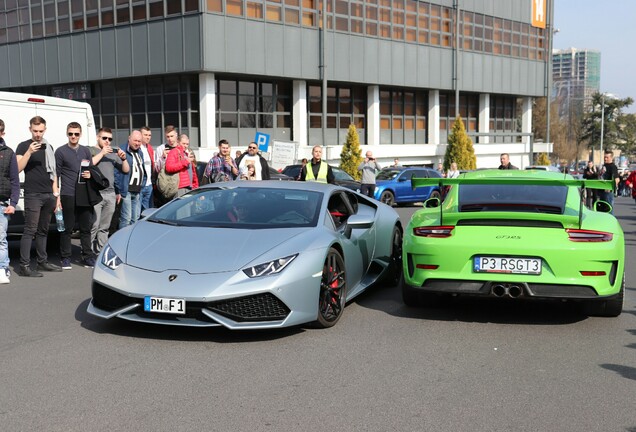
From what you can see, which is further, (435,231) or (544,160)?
(544,160)

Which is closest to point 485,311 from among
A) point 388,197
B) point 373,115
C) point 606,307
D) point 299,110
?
point 606,307

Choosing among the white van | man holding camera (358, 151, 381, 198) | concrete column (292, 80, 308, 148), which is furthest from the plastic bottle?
concrete column (292, 80, 308, 148)

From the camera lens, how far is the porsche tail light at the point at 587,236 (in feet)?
20.4

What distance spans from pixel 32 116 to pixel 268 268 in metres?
6.63

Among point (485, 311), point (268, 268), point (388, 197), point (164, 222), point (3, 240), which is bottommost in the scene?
point (388, 197)

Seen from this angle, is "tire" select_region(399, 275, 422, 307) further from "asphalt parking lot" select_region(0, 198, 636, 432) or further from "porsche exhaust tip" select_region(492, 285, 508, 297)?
"porsche exhaust tip" select_region(492, 285, 508, 297)

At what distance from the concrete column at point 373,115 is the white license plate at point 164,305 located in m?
35.6

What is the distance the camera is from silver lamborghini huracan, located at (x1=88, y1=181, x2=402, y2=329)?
553 cm

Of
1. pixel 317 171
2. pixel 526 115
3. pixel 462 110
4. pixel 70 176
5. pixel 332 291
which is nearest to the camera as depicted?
pixel 332 291

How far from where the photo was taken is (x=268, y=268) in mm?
5684

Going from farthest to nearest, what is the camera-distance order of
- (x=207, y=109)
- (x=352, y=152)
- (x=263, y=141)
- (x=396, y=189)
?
(x=352, y=152) < (x=207, y=109) < (x=396, y=189) < (x=263, y=141)

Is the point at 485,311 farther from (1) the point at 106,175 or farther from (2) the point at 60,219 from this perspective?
(2) the point at 60,219

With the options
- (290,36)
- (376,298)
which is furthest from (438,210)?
(290,36)

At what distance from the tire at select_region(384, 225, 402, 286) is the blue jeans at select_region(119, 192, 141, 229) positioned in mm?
3945
